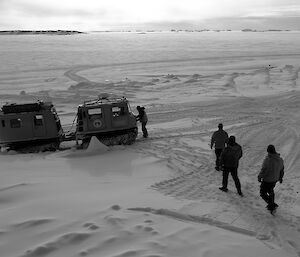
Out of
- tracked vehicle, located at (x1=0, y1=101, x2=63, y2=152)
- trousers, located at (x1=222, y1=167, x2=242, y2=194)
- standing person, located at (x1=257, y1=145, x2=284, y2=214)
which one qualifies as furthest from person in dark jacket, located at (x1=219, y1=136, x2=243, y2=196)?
tracked vehicle, located at (x1=0, y1=101, x2=63, y2=152)

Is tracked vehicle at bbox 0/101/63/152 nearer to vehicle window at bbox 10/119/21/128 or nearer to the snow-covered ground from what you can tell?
vehicle window at bbox 10/119/21/128

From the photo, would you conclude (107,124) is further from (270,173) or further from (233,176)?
(270,173)

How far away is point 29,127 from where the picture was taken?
46.3 feet

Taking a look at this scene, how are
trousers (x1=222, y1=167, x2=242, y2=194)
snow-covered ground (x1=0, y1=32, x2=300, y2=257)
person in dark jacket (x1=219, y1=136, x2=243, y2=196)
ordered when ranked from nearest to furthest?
snow-covered ground (x1=0, y1=32, x2=300, y2=257) → person in dark jacket (x1=219, y1=136, x2=243, y2=196) → trousers (x1=222, y1=167, x2=242, y2=194)

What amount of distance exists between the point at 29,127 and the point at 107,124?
2717 millimetres

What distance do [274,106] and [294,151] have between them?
8314mm

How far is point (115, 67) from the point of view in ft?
137

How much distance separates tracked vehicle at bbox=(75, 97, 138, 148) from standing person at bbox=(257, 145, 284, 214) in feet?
22.7

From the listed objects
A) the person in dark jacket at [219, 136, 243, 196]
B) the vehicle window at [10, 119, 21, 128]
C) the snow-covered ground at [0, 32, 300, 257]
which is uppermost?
the vehicle window at [10, 119, 21, 128]

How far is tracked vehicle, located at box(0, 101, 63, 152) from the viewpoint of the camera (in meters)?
14.0

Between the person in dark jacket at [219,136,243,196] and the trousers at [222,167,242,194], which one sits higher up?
the person in dark jacket at [219,136,243,196]

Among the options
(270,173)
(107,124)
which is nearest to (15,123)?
(107,124)

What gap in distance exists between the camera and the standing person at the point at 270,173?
8.38 m

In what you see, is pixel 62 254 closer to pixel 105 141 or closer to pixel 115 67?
pixel 105 141
